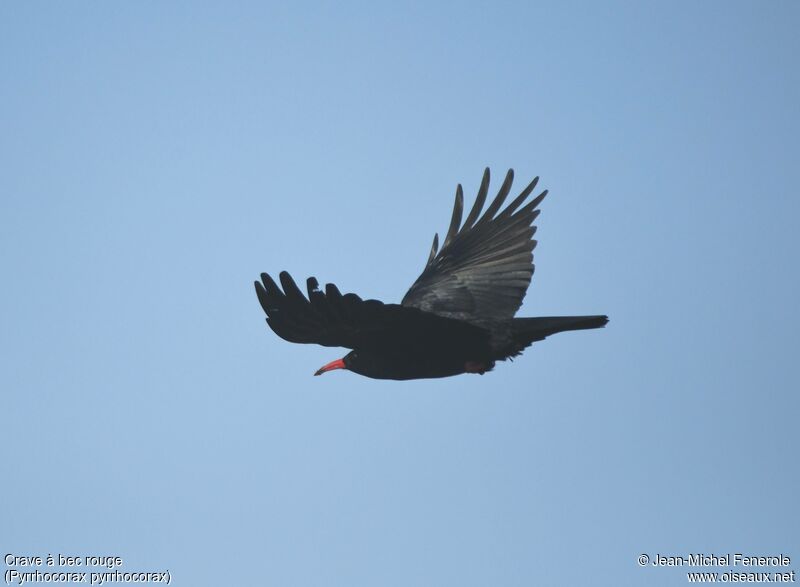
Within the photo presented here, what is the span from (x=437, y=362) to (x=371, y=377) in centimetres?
97

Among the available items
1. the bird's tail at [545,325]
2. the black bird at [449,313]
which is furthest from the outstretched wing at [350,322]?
the bird's tail at [545,325]

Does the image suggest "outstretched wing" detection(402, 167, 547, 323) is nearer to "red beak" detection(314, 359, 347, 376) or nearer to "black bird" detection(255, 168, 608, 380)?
"black bird" detection(255, 168, 608, 380)

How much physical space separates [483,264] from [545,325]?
237 centimetres

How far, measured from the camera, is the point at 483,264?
637 inches

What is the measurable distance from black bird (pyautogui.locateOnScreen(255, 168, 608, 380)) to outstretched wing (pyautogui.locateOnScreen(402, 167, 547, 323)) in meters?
0.01

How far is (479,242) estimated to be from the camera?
1652 centimetres

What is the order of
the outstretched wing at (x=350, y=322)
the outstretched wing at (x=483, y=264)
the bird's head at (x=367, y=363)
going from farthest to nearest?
the outstretched wing at (x=483, y=264) < the bird's head at (x=367, y=363) < the outstretched wing at (x=350, y=322)

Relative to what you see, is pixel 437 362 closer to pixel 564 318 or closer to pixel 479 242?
pixel 564 318

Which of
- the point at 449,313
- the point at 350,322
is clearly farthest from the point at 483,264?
the point at 350,322

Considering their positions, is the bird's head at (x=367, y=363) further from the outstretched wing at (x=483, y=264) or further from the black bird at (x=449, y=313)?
the outstretched wing at (x=483, y=264)

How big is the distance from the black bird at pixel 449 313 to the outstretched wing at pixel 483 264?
1cm

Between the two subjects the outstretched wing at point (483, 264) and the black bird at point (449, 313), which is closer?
the black bird at point (449, 313)

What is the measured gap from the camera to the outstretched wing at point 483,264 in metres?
15.4

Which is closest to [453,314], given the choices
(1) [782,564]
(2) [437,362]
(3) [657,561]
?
(2) [437,362]
